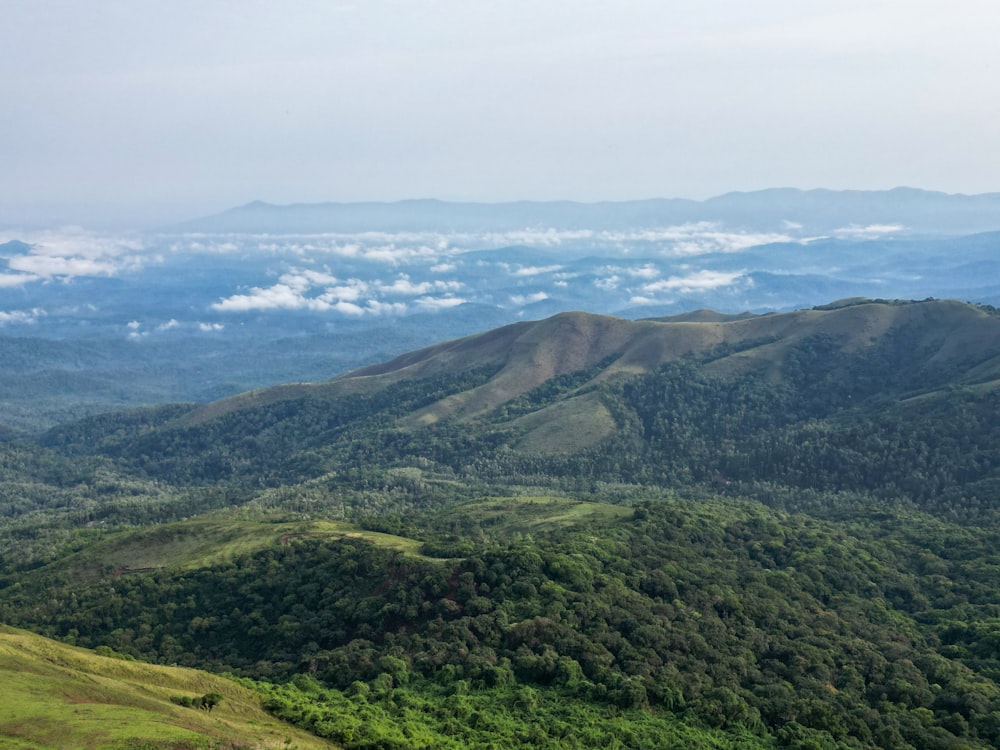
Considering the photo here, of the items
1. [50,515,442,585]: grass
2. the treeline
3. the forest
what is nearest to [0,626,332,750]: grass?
the forest

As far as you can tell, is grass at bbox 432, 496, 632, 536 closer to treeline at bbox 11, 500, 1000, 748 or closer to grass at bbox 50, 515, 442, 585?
treeline at bbox 11, 500, 1000, 748

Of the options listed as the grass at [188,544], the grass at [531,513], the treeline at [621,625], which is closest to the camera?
the treeline at [621,625]

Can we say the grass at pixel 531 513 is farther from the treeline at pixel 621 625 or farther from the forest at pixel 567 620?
the treeline at pixel 621 625

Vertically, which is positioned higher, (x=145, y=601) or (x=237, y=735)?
(x=237, y=735)

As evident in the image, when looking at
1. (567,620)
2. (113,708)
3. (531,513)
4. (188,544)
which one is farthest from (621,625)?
(188,544)

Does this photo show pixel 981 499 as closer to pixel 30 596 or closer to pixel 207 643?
pixel 207 643

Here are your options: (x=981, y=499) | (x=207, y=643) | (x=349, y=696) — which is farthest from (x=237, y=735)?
(x=981, y=499)

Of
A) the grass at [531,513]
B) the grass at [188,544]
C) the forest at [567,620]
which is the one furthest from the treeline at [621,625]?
the grass at [531,513]

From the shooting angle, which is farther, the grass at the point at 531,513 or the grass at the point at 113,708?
the grass at the point at 531,513

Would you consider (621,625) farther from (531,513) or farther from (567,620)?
(531,513)
